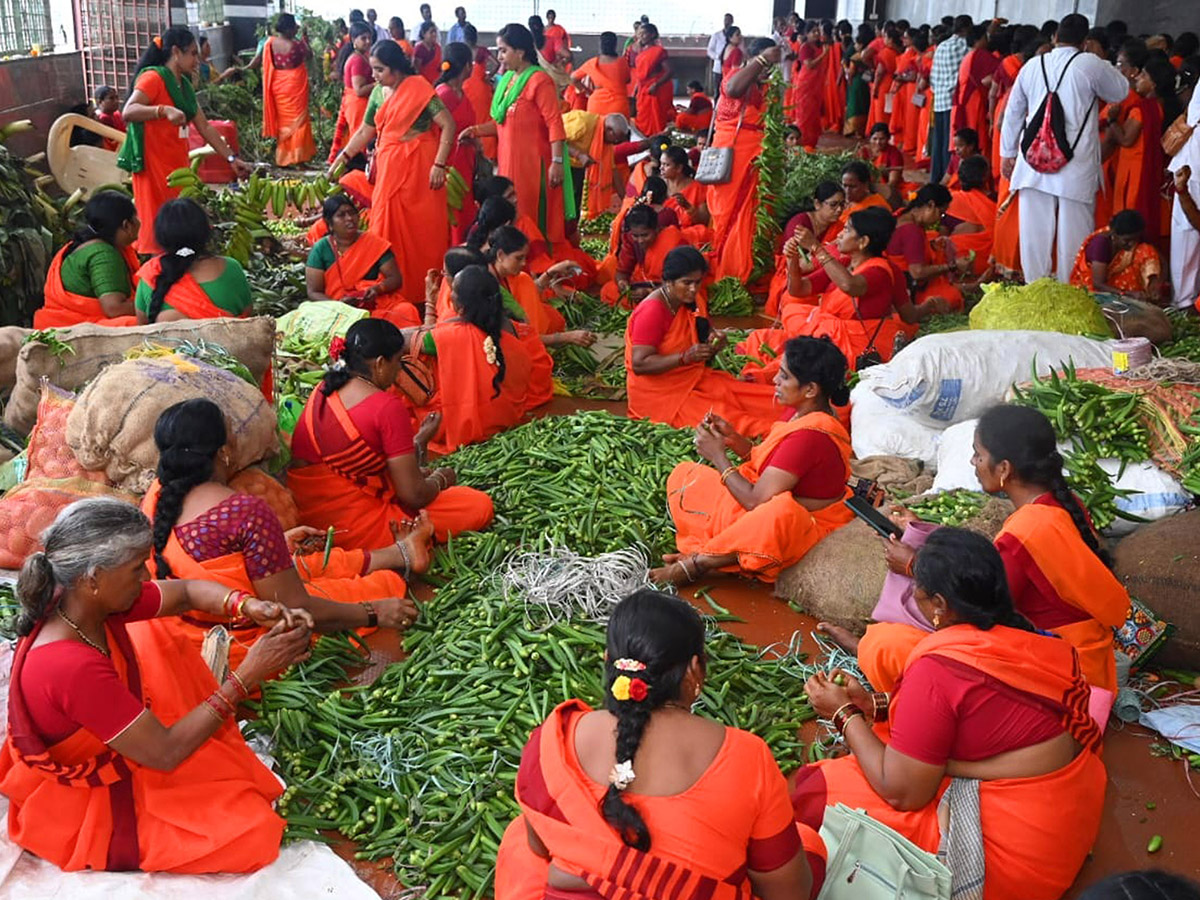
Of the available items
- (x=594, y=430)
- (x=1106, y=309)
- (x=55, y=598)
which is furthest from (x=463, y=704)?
(x=1106, y=309)

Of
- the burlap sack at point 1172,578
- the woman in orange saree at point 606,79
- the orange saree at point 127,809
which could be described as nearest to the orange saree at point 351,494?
the orange saree at point 127,809

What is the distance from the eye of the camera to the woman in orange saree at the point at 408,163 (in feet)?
25.1

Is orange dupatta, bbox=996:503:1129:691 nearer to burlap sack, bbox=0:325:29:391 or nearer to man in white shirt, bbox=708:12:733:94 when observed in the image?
burlap sack, bbox=0:325:29:391

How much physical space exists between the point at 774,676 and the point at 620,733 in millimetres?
1745

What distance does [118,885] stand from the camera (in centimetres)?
274

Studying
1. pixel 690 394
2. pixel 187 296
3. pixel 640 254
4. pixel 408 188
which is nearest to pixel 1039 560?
pixel 690 394

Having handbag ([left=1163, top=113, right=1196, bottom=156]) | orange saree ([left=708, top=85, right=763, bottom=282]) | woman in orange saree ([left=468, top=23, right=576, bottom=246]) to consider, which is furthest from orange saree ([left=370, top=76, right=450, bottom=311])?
handbag ([left=1163, top=113, right=1196, bottom=156])

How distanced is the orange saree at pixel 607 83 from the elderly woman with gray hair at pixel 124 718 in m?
11.5

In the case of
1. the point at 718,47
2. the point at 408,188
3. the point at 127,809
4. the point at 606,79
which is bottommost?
the point at 127,809

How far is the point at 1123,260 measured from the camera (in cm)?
712

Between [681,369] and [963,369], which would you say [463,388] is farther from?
[963,369]

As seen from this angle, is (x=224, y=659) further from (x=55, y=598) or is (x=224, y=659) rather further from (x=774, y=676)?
(x=774, y=676)

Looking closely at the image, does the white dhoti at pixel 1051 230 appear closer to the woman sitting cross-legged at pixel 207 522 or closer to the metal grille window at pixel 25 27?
the woman sitting cross-legged at pixel 207 522

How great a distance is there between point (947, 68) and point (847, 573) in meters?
10.8
